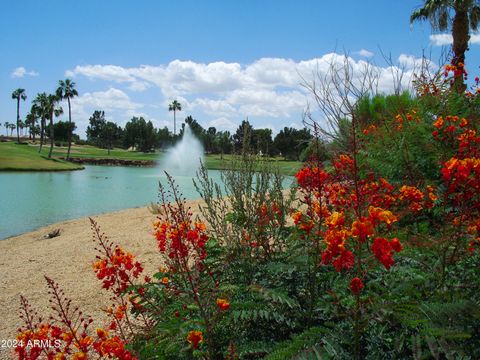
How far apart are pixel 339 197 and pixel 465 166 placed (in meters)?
1.53

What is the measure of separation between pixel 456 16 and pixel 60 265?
12.2 meters

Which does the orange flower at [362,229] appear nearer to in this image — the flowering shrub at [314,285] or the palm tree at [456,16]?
the flowering shrub at [314,285]

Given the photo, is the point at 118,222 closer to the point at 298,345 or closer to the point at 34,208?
the point at 34,208

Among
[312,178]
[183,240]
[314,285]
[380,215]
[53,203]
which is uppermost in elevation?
[312,178]

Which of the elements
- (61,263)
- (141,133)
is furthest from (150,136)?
(61,263)

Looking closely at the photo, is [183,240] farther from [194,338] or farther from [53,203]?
[53,203]

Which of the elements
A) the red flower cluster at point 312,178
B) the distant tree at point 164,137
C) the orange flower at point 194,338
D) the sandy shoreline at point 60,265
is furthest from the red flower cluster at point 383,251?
the distant tree at point 164,137

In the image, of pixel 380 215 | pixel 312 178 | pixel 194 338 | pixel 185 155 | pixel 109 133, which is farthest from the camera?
pixel 109 133

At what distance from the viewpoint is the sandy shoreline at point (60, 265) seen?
4836 millimetres

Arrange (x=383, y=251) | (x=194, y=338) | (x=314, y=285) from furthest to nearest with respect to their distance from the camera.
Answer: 1. (x=314, y=285)
2. (x=194, y=338)
3. (x=383, y=251)

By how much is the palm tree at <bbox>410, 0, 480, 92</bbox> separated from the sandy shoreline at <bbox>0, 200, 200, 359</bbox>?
356 inches

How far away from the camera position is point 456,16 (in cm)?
1152

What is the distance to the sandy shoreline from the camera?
4.84 m

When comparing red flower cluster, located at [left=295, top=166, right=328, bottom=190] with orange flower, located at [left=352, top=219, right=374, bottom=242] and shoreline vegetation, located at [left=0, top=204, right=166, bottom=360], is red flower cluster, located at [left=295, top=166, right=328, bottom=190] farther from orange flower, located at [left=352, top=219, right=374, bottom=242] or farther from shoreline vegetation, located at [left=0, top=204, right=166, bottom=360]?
shoreline vegetation, located at [left=0, top=204, right=166, bottom=360]
